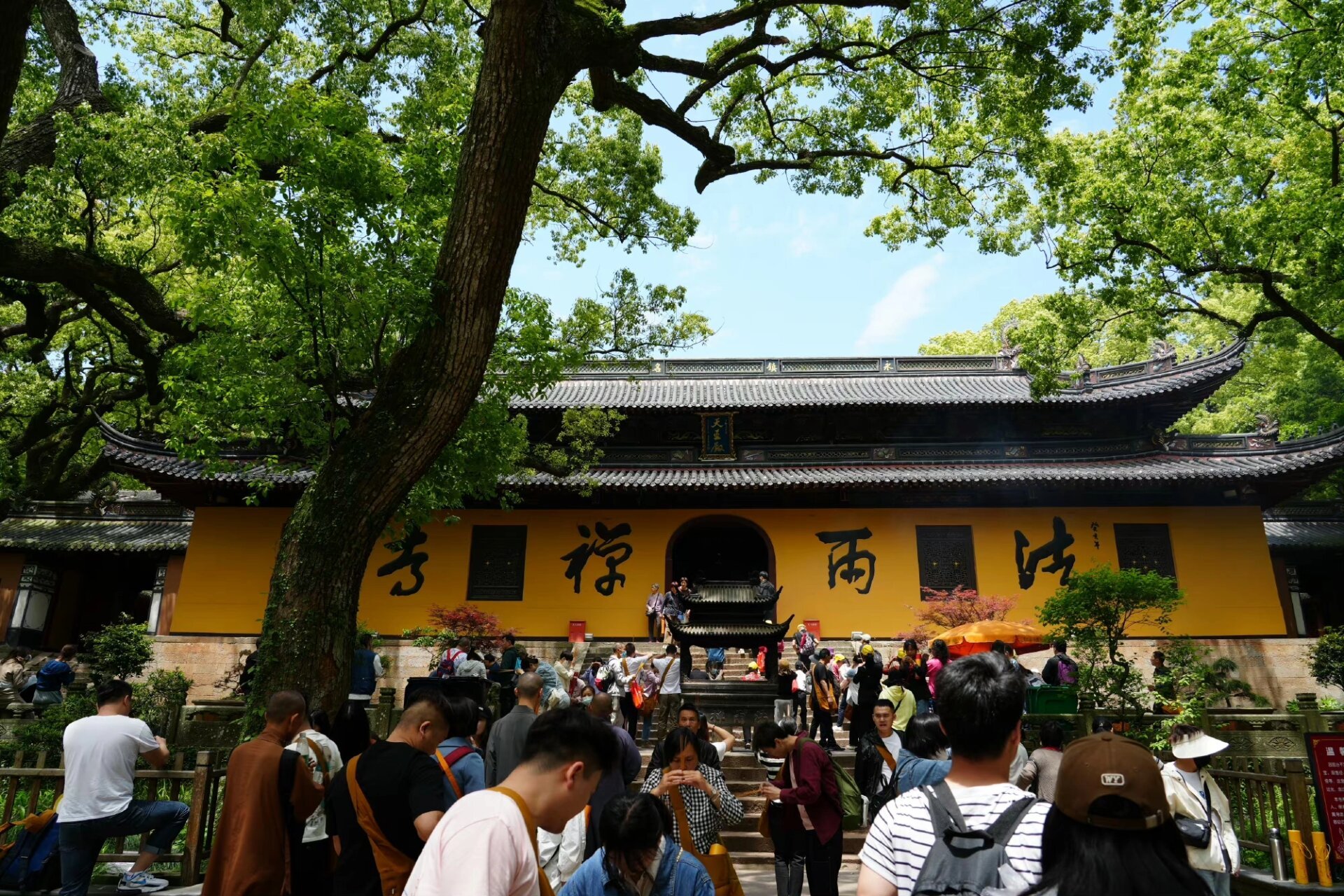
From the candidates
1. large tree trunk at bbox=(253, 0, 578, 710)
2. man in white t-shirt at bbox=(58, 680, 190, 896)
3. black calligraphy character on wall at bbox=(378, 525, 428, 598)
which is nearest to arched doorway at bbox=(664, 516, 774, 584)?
black calligraphy character on wall at bbox=(378, 525, 428, 598)

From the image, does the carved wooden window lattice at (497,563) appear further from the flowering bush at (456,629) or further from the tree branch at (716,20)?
the tree branch at (716,20)

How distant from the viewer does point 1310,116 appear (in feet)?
36.9

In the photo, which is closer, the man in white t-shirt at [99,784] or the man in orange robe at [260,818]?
the man in orange robe at [260,818]

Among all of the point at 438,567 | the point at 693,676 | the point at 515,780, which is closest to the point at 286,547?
the point at 515,780

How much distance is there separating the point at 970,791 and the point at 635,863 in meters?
Result: 1.14

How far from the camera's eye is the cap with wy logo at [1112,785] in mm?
1488

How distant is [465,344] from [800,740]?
11.7 feet

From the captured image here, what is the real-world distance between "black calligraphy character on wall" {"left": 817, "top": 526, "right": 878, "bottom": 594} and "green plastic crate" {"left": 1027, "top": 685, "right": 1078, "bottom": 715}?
23.0 ft

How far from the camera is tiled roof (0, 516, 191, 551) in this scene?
18.9m

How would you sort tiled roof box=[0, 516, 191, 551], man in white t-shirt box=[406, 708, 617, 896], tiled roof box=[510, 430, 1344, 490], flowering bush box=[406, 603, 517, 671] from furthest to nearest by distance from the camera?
tiled roof box=[0, 516, 191, 551] → tiled roof box=[510, 430, 1344, 490] → flowering bush box=[406, 603, 517, 671] → man in white t-shirt box=[406, 708, 617, 896]

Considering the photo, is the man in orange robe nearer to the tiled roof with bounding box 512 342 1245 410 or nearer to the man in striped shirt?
the man in striped shirt

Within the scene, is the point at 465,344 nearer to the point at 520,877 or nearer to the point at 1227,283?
the point at 520,877

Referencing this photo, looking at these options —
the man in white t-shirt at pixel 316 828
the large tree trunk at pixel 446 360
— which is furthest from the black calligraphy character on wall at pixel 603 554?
the man in white t-shirt at pixel 316 828

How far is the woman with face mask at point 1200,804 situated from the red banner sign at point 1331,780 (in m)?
2.13
